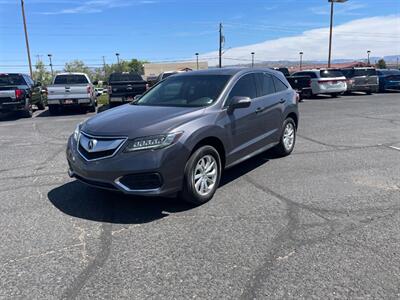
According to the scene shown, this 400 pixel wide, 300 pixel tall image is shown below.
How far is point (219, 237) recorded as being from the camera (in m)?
3.78

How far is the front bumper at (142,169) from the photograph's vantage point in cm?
407

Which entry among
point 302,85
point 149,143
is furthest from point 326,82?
point 149,143

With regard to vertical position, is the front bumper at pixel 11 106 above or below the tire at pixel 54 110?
above

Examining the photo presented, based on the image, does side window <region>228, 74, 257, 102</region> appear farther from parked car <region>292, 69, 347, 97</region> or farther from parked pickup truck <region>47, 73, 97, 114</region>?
parked car <region>292, 69, 347, 97</region>

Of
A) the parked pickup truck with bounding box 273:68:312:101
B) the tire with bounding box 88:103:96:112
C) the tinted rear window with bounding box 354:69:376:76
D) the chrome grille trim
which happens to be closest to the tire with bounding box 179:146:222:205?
the chrome grille trim

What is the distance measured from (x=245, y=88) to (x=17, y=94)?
11.6 m

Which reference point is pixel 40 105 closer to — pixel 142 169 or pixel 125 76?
pixel 125 76

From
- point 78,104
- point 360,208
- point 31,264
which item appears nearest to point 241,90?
point 360,208

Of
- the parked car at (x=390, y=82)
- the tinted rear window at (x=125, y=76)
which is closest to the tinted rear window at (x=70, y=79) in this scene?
the tinted rear window at (x=125, y=76)

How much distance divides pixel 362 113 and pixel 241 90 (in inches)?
388

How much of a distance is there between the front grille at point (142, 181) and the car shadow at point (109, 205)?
0.41m

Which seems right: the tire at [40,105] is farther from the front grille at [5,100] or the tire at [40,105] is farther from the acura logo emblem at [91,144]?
the acura logo emblem at [91,144]

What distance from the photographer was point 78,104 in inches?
589

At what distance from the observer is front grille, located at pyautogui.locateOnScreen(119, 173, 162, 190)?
4.11m
